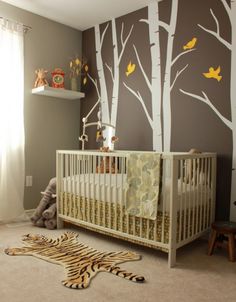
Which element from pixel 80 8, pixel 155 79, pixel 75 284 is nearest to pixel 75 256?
pixel 75 284

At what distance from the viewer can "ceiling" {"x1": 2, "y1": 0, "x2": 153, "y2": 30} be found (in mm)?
2748

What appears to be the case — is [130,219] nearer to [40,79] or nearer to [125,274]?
[125,274]

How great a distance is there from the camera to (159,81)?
2721 millimetres

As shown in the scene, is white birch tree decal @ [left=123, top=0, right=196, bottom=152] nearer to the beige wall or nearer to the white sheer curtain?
the beige wall

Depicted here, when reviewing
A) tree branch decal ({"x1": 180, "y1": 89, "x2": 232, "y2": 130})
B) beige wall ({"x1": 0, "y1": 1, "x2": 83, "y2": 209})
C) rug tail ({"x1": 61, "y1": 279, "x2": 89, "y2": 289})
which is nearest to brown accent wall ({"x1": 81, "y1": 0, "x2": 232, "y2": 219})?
tree branch decal ({"x1": 180, "y1": 89, "x2": 232, "y2": 130})

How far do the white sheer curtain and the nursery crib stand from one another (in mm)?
459

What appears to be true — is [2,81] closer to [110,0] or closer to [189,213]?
[110,0]

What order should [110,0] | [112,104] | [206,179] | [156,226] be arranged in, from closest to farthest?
[156,226]
[206,179]
[110,0]
[112,104]

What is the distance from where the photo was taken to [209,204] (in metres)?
2.27

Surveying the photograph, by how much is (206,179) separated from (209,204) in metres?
0.22

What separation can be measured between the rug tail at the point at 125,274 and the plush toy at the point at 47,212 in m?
1.05

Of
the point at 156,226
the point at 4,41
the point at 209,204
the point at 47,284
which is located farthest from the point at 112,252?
the point at 4,41

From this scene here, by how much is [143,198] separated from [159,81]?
1272 millimetres

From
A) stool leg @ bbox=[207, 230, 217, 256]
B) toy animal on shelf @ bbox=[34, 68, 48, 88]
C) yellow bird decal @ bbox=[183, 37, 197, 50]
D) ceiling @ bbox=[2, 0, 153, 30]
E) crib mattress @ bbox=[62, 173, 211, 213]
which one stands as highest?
ceiling @ bbox=[2, 0, 153, 30]
